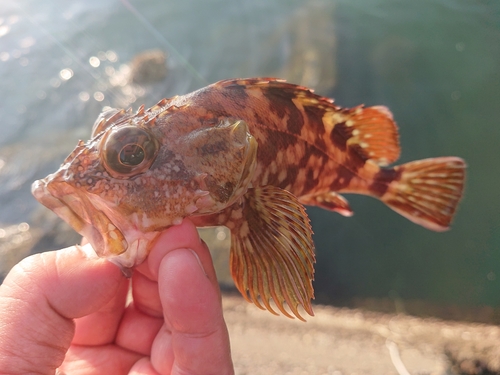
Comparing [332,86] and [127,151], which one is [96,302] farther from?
[332,86]

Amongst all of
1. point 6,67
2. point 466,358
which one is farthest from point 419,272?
point 6,67

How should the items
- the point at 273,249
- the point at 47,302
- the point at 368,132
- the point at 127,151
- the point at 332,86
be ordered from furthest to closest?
1. the point at 332,86
2. the point at 368,132
3. the point at 273,249
4. the point at 47,302
5. the point at 127,151

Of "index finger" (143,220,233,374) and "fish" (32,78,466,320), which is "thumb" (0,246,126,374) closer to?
"fish" (32,78,466,320)

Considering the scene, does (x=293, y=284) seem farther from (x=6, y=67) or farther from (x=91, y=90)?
(x=6, y=67)

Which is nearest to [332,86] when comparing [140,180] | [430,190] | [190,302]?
[430,190]

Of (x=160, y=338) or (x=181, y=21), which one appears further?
(x=181, y=21)

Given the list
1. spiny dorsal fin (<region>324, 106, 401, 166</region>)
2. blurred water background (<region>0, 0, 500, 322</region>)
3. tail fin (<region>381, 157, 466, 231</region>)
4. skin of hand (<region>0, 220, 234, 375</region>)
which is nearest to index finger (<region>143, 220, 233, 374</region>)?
skin of hand (<region>0, 220, 234, 375</region>)
